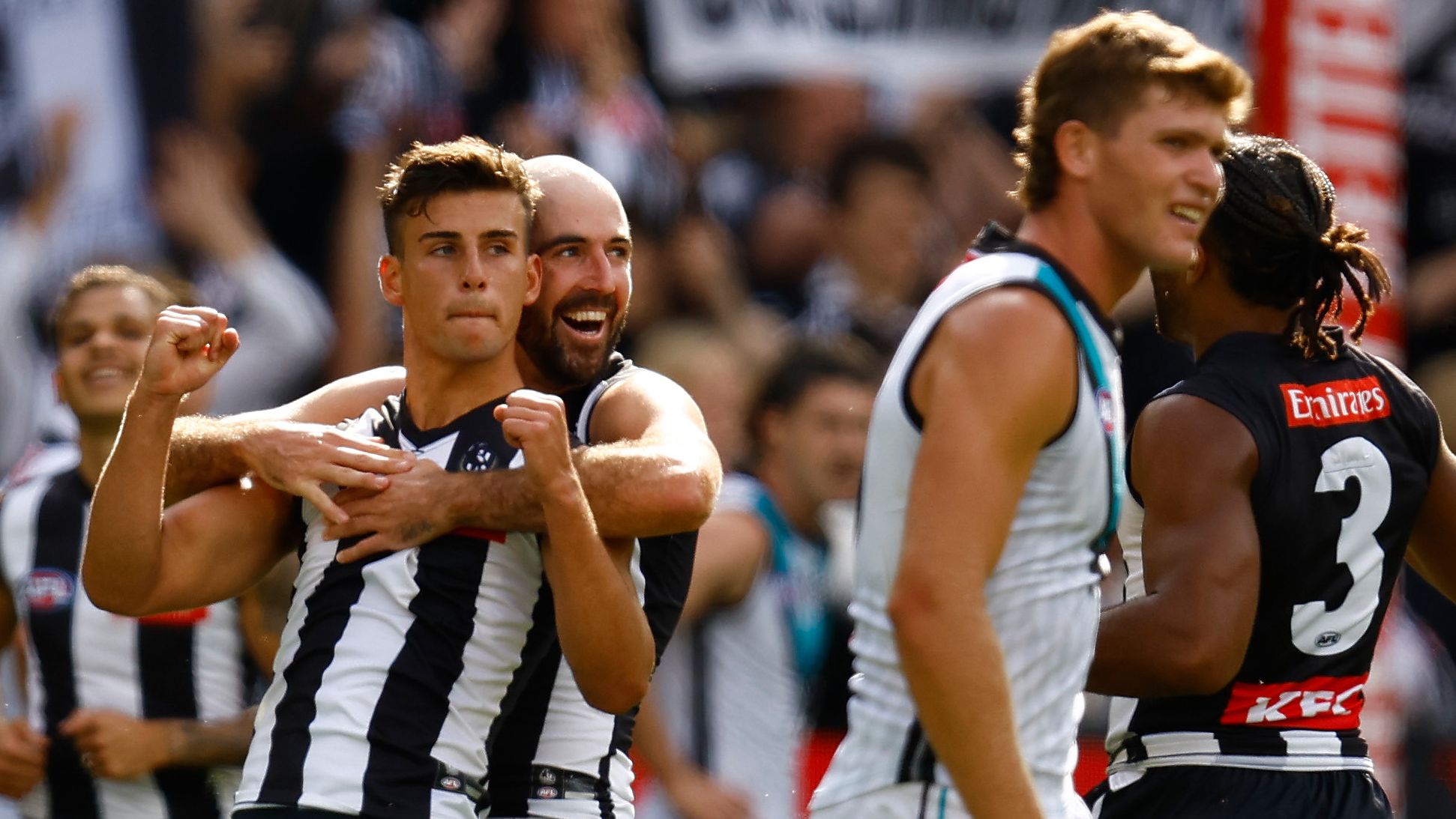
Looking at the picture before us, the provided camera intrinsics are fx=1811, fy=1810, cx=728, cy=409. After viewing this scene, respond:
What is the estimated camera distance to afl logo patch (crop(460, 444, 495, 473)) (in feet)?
12.1

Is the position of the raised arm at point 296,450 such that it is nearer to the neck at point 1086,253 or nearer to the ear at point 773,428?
the neck at point 1086,253

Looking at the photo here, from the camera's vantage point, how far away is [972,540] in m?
2.90

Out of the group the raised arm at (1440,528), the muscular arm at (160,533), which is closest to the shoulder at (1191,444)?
the raised arm at (1440,528)

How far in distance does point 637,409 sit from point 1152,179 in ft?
3.92

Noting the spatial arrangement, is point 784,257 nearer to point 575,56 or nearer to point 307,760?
point 575,56

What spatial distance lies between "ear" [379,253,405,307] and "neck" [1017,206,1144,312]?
1344 millimetres

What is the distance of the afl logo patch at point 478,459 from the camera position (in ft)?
12.1

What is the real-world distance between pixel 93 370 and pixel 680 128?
430 centimetres

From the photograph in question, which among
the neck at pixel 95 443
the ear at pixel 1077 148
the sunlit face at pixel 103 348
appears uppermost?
the ear at pixel 1077 148

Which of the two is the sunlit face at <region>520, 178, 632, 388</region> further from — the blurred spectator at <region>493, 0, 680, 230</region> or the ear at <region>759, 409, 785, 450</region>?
the blurred spectator at <region>493, 0, 680, 230</region>

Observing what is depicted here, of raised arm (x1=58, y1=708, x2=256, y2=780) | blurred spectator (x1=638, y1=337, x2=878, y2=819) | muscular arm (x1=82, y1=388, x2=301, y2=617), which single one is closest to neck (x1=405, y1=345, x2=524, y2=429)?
muscular arm (x1=82, y1=388, x2=301, y2=617)

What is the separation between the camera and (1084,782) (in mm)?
7996

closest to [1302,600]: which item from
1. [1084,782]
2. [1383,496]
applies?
[1383,496]

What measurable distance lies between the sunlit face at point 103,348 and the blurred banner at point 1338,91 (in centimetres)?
506
